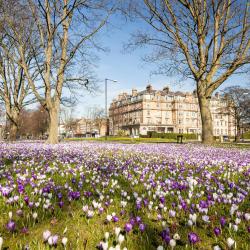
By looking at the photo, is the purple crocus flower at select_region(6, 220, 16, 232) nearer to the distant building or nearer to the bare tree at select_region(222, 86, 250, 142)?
the bare tree at select_region(222, 86, 250, 142)

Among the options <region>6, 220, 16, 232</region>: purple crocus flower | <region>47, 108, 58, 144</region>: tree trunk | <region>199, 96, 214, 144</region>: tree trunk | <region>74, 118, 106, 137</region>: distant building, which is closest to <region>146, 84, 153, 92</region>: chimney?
<region>74, 118, 106, 137</region>: distant building

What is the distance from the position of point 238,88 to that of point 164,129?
2005 inches

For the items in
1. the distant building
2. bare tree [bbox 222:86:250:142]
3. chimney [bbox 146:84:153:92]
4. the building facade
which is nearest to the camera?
bare tree [bbox 222:86:250:142]

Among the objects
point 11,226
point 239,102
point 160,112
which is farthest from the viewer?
point 160,112

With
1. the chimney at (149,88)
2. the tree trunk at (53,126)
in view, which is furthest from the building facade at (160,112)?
the tree trunk at (53,126)

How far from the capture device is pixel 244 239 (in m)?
2.22

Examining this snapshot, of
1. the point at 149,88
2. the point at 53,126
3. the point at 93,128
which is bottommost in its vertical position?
the point at 53,126

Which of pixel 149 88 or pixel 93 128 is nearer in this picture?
pixel 149 88

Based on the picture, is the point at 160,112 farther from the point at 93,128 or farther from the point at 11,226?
the point at 11,226

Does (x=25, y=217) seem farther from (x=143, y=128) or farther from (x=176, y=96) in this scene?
(x=176, y=96)

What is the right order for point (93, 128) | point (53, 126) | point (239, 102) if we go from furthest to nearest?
point (93, 128)
point (239, 102)
point (53, 126)

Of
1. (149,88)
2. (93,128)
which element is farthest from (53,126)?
(93,128)

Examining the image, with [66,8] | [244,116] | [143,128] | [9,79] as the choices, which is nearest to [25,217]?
[66,8]

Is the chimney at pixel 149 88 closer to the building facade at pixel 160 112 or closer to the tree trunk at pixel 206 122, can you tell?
the building facade at pixel 160 112
